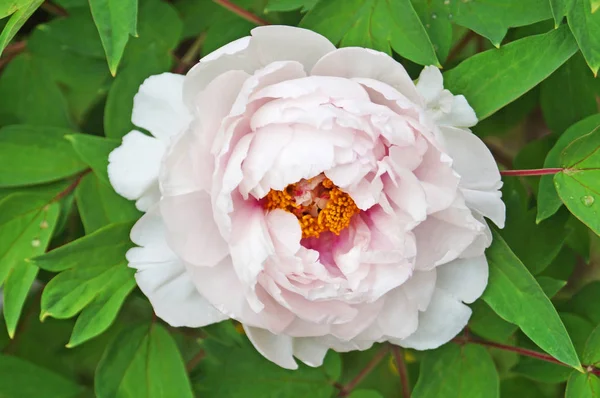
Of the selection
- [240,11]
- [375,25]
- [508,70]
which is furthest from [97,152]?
[508,70]

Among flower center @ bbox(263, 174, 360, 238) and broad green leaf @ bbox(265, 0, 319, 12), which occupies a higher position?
broad green leaf @ bbox(265, 0, 319, 12)

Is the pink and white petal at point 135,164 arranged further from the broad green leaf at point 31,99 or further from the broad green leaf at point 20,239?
the broad green leaf at point 31,99

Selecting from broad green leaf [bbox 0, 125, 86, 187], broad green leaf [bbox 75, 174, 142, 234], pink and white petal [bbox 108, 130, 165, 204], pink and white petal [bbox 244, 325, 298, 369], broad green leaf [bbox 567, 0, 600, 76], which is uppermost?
broad green leaf [bbox 567, 0, 600, 76]

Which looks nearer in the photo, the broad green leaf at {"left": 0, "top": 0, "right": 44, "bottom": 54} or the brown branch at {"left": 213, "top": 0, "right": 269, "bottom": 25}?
the broad green leaf at {"left": 0, "top": 0, "right": 44, "bottom": 54}

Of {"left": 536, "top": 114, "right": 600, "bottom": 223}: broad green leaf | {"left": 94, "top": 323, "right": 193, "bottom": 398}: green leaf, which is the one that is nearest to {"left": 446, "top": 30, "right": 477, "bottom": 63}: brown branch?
{"left": 536, "top": 114, "right": 600, "bottom": 223}: broad green leaf

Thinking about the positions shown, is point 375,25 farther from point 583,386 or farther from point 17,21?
point 583,386

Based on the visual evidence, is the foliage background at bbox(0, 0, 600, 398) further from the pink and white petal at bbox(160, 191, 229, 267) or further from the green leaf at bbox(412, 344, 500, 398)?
the pink and white petal at bbox(160, 191, 229, 267)
